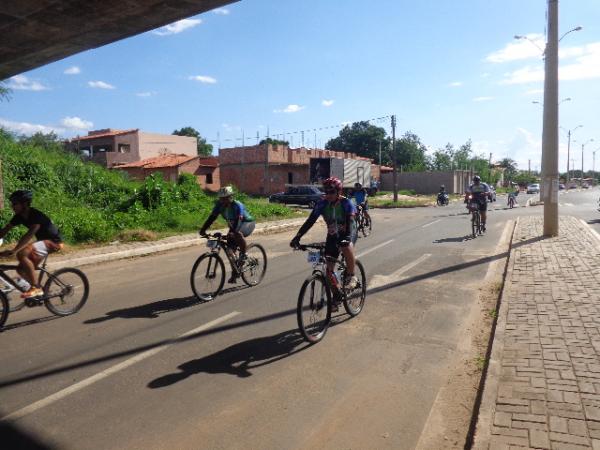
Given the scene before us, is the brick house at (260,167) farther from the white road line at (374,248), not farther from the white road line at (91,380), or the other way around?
the white road line at (91,380)

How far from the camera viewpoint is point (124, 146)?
191 feet

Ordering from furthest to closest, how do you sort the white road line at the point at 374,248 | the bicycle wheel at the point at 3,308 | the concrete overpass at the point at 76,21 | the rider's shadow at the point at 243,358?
the white road line at the point at 374,248 < the concrete overpass at the point at 76,21 < the bicycle wheel at the point at 3,308 < the rider's shadow at the point at 243,358

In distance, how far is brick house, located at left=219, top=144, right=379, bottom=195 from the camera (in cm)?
4541

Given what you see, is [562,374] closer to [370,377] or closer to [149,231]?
[370,377]

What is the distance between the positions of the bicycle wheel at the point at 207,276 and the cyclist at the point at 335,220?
2.08m

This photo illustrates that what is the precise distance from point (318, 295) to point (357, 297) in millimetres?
1238

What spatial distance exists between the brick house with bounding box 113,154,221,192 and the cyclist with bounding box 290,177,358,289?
37706 millimetres

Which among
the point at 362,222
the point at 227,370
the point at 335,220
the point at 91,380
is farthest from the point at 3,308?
the point at 362,222

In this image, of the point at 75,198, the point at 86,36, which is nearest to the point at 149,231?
the point at 75,198

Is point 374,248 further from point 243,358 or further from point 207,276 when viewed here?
point 243,358

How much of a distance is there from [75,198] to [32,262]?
44.0 ft

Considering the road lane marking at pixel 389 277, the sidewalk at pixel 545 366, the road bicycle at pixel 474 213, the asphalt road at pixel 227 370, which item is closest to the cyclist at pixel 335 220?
the asphalt road at pixel 227 370

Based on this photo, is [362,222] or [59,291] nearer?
[59,291]

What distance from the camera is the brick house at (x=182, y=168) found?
43.2 metres
